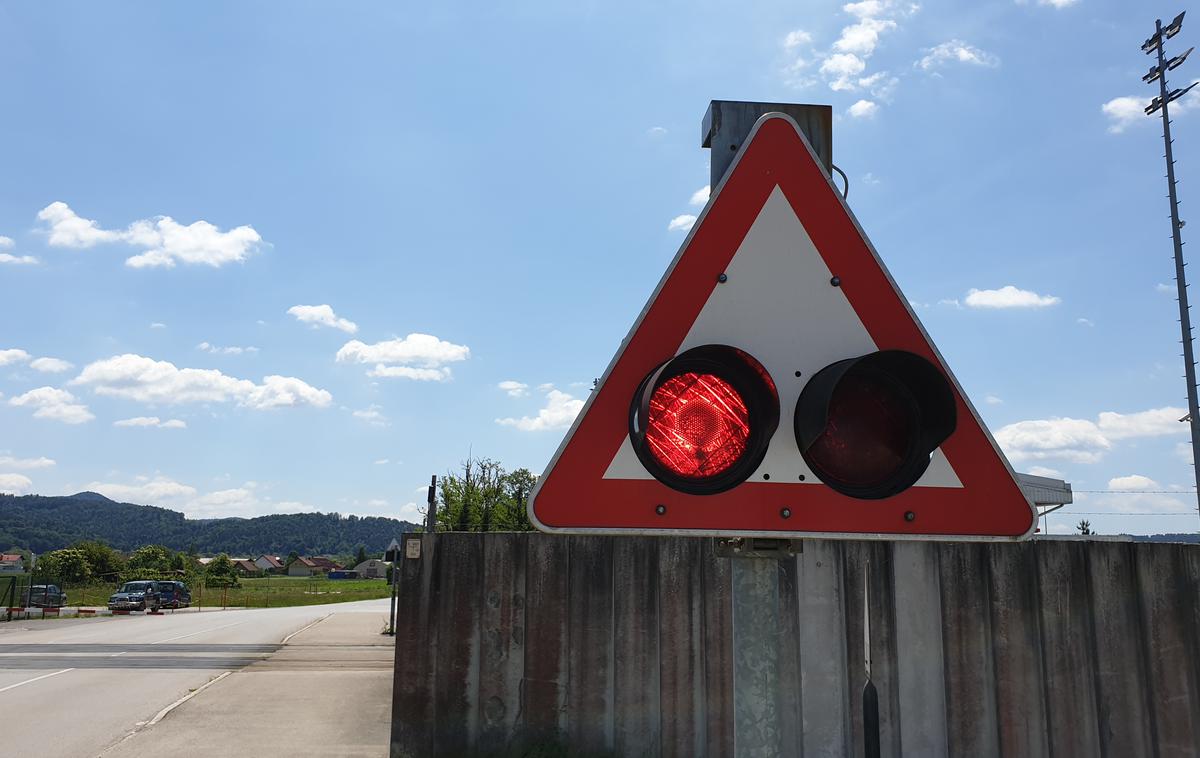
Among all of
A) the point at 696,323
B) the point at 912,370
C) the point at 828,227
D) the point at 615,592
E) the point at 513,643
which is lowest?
the point at 513,643

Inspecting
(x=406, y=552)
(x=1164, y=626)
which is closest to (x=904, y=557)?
(x=1164, y=626)

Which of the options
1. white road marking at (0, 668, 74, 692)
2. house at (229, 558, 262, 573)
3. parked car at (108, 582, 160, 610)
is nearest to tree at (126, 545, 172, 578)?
parked car at (108, 582, 160, 610)

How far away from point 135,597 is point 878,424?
1668 inches

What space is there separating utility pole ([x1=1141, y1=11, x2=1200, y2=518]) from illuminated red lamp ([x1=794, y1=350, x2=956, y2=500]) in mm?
28755

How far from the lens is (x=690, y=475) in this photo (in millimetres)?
1860

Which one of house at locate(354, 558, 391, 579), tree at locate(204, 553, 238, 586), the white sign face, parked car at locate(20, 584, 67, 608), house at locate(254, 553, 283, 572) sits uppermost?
the white sign face

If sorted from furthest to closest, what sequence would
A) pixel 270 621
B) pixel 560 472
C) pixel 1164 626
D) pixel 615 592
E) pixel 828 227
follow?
pixel 270 621 < pixel 615 592 < pixel 1164 626 < pixel 828 227 < pixel 560 472

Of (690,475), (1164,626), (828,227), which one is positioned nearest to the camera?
(690,475)

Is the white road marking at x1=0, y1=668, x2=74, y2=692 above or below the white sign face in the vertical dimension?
below

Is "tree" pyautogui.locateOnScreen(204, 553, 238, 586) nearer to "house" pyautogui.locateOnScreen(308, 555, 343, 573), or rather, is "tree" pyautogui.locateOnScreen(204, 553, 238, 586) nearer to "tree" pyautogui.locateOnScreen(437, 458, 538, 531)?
"tree" pyautogui.locateOnScreen(437, 458, 538, 531)

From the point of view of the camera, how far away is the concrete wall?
6.55m

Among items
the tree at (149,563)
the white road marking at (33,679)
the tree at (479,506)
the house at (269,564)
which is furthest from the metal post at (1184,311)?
the house at (269,564)

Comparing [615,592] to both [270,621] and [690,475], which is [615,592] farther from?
[270,621]

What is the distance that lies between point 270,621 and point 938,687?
27.7m
